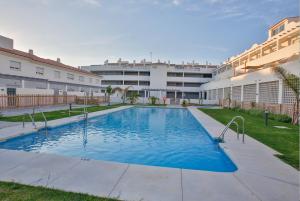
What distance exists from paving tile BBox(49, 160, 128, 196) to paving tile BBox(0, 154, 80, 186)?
0.80 ft

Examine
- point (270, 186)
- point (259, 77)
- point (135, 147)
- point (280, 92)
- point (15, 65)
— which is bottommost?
point (135, 147)

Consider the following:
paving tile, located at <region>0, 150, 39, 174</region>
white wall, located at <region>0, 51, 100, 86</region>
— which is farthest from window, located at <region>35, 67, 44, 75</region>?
paving tile, located at <region>0, 150, 39, 174</region>

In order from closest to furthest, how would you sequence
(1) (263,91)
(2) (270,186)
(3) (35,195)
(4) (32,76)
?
(3) (35,195) → (2) (270,186) → (1) (263,91) → (4) (32,76)

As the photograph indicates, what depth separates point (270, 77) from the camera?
18.3 m

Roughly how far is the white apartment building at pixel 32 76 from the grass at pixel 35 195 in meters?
20.4

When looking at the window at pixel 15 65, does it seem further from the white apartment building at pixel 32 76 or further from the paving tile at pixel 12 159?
the paving tile at pixel 12 159

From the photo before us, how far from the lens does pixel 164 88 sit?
50.2 meters

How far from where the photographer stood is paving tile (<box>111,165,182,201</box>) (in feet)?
12.0

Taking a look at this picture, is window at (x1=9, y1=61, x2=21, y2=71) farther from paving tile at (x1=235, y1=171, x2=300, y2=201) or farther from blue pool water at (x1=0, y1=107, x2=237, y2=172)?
paving tile at (x1=235, y1=171, x2=300, y2=201)

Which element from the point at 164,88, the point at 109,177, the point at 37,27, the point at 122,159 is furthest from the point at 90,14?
the point at 164,88

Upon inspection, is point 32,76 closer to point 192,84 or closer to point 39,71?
point 39,71

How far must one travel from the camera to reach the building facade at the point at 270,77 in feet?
54.0

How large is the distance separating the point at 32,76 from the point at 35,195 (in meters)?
24.9

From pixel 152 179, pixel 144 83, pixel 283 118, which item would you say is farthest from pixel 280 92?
pixel 144 83
